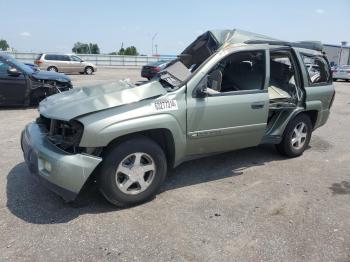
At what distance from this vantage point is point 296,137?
5.74 meters

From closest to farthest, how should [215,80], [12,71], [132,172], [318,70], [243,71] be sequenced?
[132,172] < [215,80] < [243,71] < [318,70] < [12,71]

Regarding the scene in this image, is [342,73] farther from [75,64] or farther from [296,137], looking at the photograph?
[296,137]

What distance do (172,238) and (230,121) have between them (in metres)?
1.81

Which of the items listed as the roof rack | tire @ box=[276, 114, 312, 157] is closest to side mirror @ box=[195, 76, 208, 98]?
the roof rack

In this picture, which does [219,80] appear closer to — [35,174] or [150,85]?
[150,85]

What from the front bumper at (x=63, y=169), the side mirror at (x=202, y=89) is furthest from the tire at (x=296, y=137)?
the front bumper at (x=63, y=169)

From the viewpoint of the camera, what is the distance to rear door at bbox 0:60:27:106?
9.23 metres

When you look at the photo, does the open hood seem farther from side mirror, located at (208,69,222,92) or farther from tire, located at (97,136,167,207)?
tire, located at (97,136,167,207)

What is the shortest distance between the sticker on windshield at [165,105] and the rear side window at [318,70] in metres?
3.00

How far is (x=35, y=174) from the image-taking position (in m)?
3.68

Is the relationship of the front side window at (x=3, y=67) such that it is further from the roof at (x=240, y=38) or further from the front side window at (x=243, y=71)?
the roof at (x=240, y=38)

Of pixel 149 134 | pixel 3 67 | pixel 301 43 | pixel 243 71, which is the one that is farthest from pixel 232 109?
pixel 3 67

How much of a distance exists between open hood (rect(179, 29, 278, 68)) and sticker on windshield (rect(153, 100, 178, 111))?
3.60ft

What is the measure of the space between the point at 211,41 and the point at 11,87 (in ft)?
21.7
